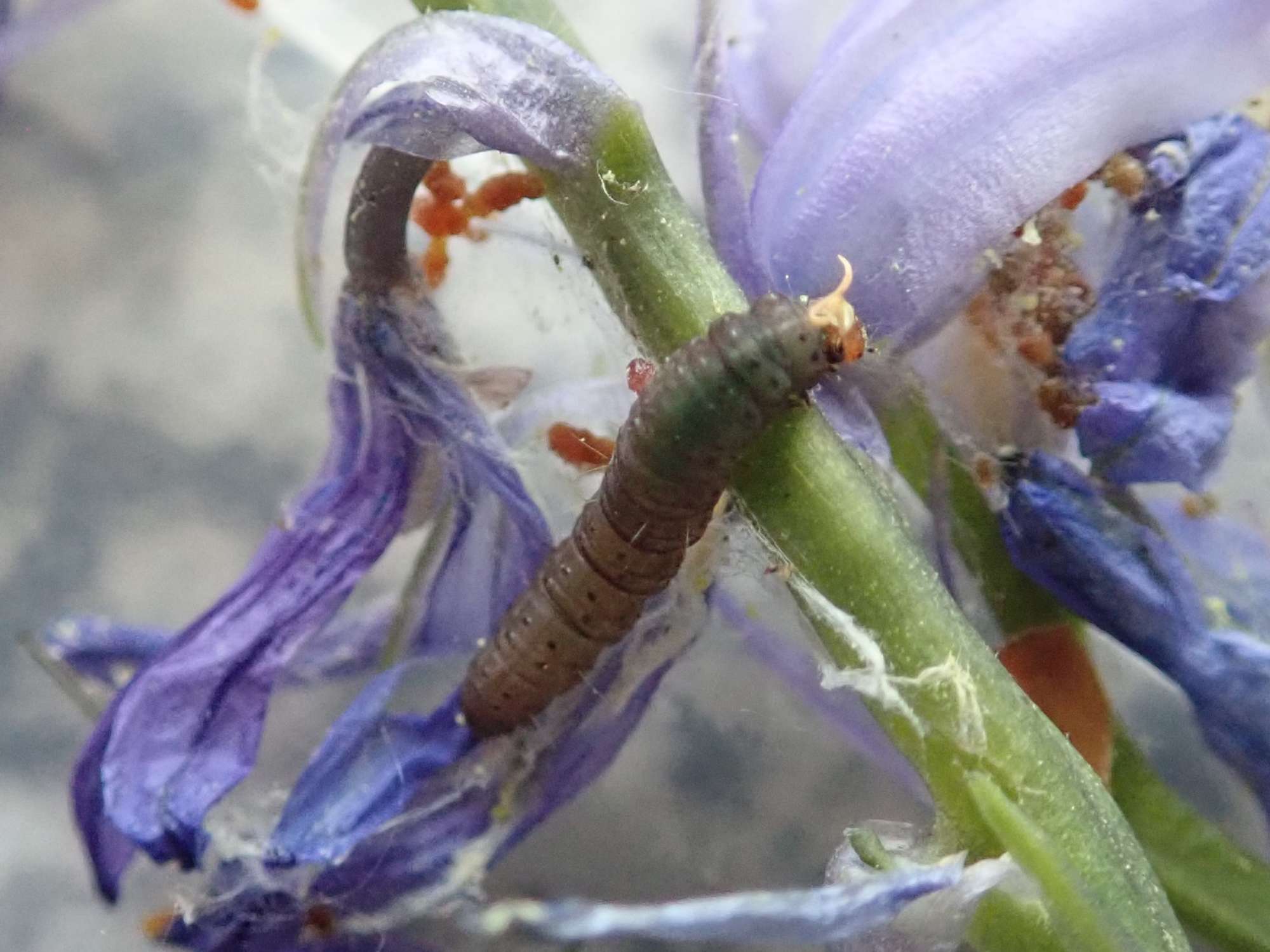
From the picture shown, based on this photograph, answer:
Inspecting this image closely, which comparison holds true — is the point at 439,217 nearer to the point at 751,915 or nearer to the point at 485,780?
the point at 485,780

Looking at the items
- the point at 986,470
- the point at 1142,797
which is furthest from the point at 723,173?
the point at 1142,797

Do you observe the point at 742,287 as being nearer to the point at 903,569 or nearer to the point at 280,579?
the point at 903,569

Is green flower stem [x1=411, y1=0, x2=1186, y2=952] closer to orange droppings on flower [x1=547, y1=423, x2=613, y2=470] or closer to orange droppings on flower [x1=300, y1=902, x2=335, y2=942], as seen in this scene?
orange droppings on flower [x1=547, y1=423, x2=613, y2=470]

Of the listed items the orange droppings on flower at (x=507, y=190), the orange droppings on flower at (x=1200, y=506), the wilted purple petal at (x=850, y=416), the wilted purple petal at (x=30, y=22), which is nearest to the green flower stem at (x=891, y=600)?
the wilted purple petal at (x=850, y=416)

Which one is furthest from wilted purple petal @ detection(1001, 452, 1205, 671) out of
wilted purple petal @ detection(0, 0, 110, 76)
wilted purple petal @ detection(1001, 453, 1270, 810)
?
wilted purple petal @ detection(0, 0, 110, 76)

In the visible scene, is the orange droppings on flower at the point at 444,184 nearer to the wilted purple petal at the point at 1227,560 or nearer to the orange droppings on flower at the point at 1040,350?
the orange droppings on flower at the point at 1040,350

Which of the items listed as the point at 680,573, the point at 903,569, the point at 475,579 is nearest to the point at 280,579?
the point at 475,579
